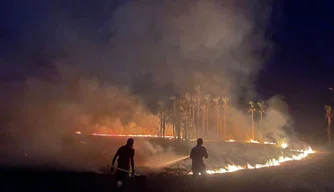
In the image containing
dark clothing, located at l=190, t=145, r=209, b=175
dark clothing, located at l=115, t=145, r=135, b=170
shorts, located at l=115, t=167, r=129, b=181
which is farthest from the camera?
dark clothing, located at l=190, t=145, r=209, b=175

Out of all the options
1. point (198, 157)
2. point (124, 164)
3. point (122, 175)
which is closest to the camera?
point (122, 175)

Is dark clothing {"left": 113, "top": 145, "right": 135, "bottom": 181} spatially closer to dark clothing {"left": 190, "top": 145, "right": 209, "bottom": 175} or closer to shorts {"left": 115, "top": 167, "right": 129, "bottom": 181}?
shorts {"left": 115, "top": 167, "right": 129, "bottom": 181}

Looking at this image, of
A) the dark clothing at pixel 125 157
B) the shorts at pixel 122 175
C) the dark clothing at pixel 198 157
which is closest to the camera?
the shorts at pixel 122 175

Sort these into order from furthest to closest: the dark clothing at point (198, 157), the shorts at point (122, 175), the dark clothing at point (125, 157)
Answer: the dark clothing at point (198, 157) → the dark clothing at point (125, 157) → the shorts at point (122, 175)

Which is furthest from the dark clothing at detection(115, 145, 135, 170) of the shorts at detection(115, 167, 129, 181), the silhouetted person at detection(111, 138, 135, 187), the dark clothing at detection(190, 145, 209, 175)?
the dark clothing at detection(190, 145, 209, 175)

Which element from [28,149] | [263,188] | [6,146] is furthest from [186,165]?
[6,146]

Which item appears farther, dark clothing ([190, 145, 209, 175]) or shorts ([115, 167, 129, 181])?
dark clothing ([190, 145, 209, 175])

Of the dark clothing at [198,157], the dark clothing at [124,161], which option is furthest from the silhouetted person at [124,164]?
the dark clothing at [198,157]

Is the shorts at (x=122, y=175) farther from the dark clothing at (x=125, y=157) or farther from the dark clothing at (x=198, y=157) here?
the dark clothing at (x=198, y=157)

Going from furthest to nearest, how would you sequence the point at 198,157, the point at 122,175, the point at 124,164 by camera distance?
the point at 198,157 → the point at 124,164 → the point at 122,175

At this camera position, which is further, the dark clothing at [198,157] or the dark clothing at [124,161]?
the dark clothing at [198,157]

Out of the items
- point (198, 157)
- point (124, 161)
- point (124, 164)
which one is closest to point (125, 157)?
point (124, 161)

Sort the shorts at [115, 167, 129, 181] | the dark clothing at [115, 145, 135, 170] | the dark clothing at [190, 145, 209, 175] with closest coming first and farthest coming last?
the shorts at [115, 167, 129, 181] → the dark clothing at [115, 145, 135, 170] → the dark clothing at [190, 145, 209, 175]

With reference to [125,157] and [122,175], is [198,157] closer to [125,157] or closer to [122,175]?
[125,157]
